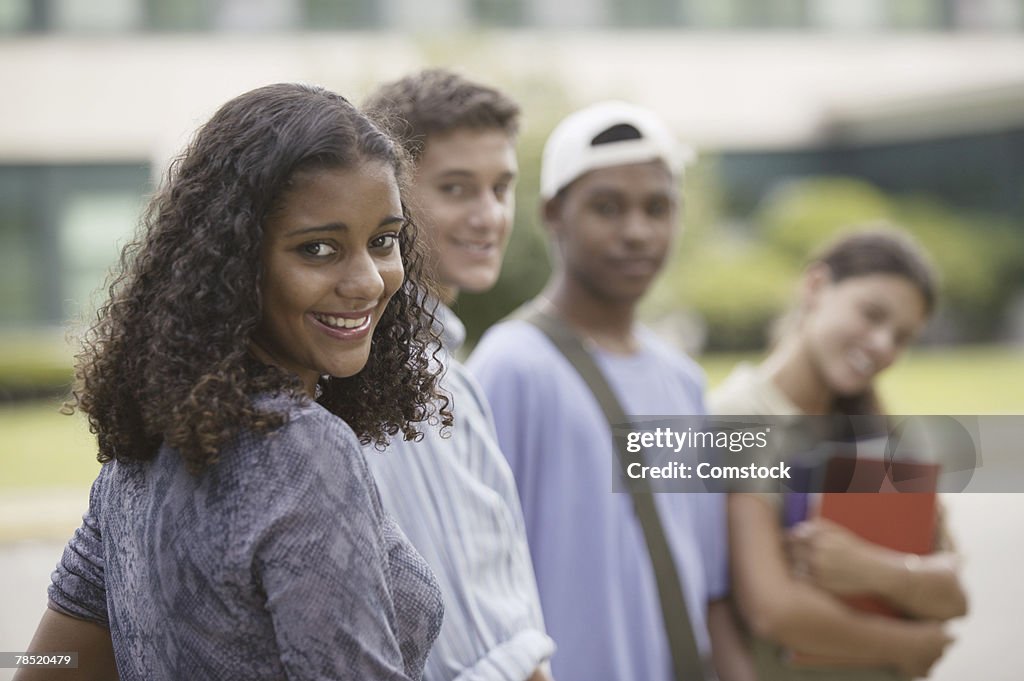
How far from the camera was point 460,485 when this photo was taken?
2.01 meters

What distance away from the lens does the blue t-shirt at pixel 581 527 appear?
2584 millimetres

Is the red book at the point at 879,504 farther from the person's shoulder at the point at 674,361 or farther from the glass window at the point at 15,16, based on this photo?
the glass window at the point at 15,16

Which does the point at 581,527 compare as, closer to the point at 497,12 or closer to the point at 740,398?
the point at 740,398

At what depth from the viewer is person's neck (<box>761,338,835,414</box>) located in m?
3.04

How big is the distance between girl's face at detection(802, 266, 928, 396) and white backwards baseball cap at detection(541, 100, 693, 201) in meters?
0.57

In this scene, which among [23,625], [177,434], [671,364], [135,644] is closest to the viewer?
[177,434]

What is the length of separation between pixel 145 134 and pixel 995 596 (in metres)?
19.4

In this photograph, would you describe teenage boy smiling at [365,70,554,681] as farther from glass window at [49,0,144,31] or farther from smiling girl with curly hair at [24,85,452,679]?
glass window at [49,0,144,31]

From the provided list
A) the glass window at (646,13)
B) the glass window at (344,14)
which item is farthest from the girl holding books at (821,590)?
the glass window at (646,13)

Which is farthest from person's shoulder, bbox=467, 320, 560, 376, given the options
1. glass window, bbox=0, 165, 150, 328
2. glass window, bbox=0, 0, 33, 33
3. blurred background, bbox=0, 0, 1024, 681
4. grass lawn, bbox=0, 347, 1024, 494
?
glass window, bbox=0, 0, 33, 33

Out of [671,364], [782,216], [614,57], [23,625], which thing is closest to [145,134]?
[614,57]

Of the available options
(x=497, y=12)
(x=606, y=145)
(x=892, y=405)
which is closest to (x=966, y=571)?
(x=606, y=145)

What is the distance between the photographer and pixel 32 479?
11375 millimetres

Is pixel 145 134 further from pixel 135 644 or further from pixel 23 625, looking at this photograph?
pixel 135 644
